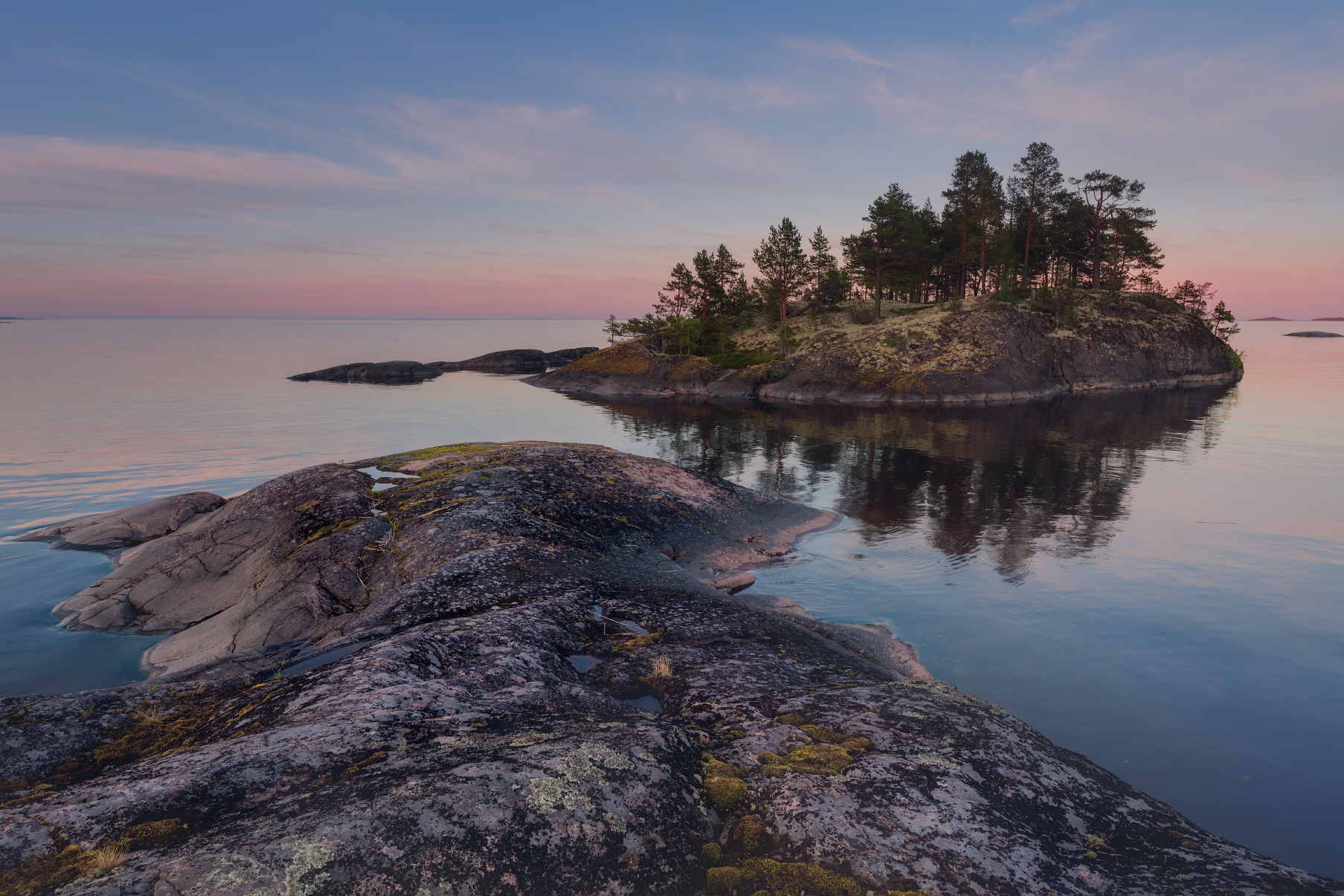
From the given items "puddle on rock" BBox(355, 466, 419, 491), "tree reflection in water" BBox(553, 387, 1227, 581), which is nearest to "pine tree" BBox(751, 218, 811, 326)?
"tree reflection in water" BBox(553, 387, 1227, 581)

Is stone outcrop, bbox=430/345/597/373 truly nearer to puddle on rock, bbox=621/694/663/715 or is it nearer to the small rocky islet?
the small rocky islet

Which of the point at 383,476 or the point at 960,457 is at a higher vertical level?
the point at 383,476

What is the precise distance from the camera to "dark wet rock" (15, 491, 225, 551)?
22375mm

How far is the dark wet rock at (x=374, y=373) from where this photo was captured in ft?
Result: 313

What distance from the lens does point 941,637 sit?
52.4 feet

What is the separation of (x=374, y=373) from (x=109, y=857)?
105 m

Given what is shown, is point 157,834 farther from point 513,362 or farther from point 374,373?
point 513,362

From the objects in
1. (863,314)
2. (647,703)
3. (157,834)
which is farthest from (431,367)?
(157,834)

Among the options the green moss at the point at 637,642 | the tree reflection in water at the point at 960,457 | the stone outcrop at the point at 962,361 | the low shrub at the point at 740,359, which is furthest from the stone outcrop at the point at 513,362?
the green moss at the point at 637,642

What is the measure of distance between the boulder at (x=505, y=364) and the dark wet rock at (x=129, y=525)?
94.6 meters

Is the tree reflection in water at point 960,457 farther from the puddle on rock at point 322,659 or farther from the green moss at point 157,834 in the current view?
the green moss at point 157,834

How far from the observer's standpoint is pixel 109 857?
4.96 m

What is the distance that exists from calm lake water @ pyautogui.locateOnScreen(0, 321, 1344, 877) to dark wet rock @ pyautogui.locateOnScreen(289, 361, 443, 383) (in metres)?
29.0

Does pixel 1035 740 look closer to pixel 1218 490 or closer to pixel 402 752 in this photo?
pixel 402 752
